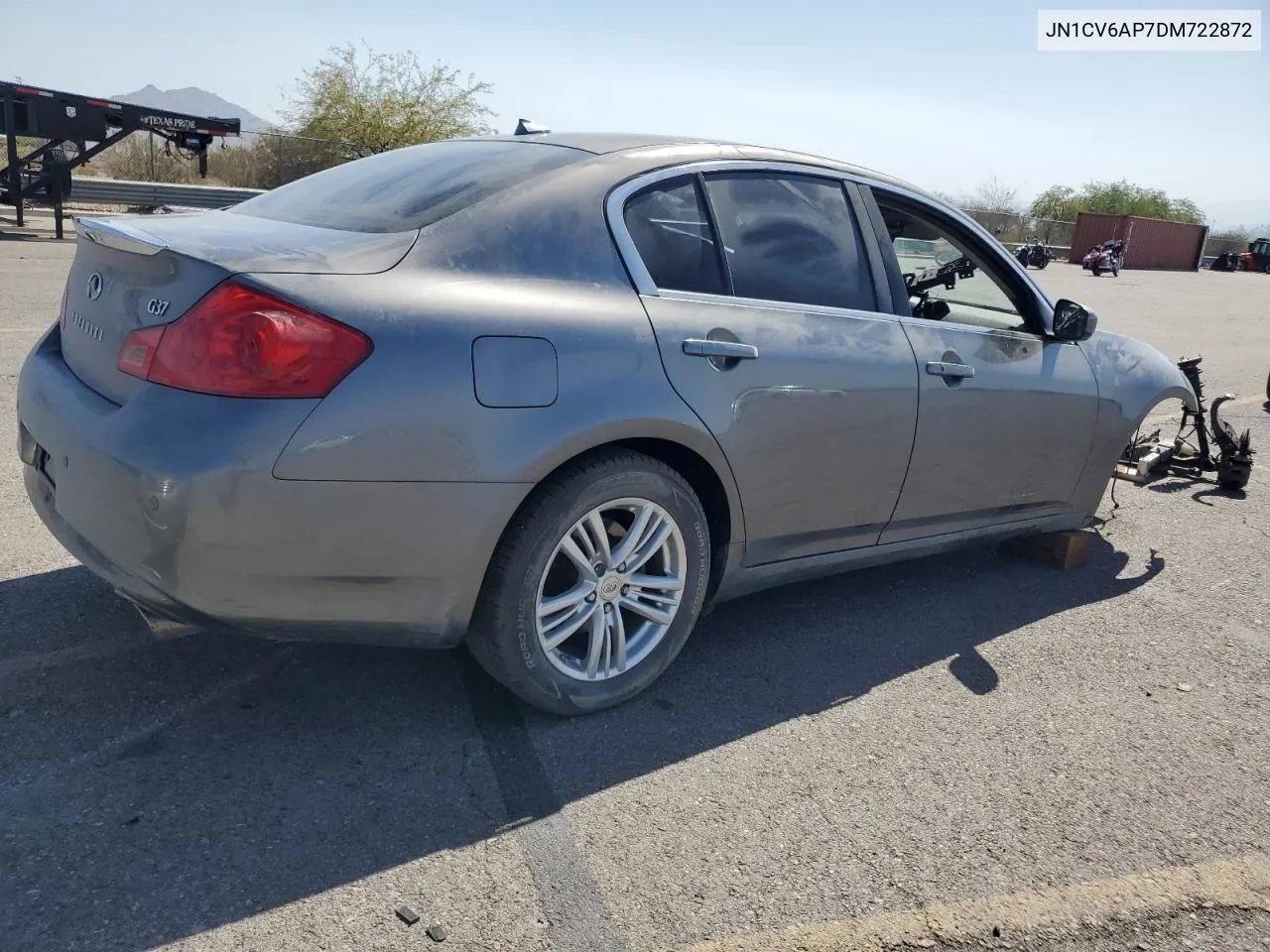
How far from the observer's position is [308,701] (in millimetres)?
3166

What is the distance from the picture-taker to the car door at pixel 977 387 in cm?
395

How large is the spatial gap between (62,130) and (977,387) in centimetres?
1699

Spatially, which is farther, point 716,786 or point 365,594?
point 716,786

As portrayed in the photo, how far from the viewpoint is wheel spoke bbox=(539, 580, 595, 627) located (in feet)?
10.00

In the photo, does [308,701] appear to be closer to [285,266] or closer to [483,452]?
[483,452]

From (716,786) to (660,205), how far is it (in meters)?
1.72

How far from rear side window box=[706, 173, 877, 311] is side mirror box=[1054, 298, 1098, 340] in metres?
1.06

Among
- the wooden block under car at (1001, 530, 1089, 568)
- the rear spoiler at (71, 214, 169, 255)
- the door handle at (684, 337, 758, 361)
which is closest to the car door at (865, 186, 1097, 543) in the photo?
the wooden block under car at (1001, 530, 1089, 568)

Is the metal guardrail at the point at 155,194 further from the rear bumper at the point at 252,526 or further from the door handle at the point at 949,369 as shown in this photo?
the rear bumper at the point at 252,526

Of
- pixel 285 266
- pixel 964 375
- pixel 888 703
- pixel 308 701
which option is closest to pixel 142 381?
pixel 285 266

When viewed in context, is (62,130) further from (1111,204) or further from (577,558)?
(1111,204)

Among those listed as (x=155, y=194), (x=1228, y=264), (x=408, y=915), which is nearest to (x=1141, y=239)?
(x=1228, y=264)

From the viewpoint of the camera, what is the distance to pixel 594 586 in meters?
3.15

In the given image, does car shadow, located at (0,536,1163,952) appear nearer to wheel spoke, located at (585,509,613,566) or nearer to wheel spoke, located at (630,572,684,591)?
wheel spoke, located at (630,572,684,591)
